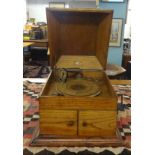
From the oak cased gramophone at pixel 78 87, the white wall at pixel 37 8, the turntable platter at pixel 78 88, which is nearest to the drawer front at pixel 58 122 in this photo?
the oak cased gramophone at pixel 78 87

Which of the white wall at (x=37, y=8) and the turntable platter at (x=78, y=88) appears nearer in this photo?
the turntable platter at (x=78, y=88)

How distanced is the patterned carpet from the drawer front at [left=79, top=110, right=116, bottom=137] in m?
0.09

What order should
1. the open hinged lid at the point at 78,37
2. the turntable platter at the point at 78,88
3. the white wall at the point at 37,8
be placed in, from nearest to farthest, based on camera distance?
the turntable platter at the point at 78,88 → the open hinged lid at the point at 78,37 → the white wall at the point at 37,8

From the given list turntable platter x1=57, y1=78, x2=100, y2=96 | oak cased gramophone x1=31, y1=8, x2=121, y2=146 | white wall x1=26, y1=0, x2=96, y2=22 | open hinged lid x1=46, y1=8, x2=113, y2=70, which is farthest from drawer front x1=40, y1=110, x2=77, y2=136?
white wall x1=26, y1=0, x2=96, y2=22

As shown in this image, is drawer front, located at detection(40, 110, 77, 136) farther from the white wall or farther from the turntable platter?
the white wall

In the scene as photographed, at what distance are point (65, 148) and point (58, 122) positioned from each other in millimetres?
139

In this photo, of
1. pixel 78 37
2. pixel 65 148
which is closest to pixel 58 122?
pixel 65 148

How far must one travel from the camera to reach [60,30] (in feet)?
5.09

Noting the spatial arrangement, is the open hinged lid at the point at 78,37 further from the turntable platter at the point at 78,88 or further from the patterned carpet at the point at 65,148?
the patterned carpet at the point at 65,148

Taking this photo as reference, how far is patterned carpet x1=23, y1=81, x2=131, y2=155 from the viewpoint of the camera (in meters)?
1.06

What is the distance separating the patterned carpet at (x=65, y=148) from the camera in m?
1.06
